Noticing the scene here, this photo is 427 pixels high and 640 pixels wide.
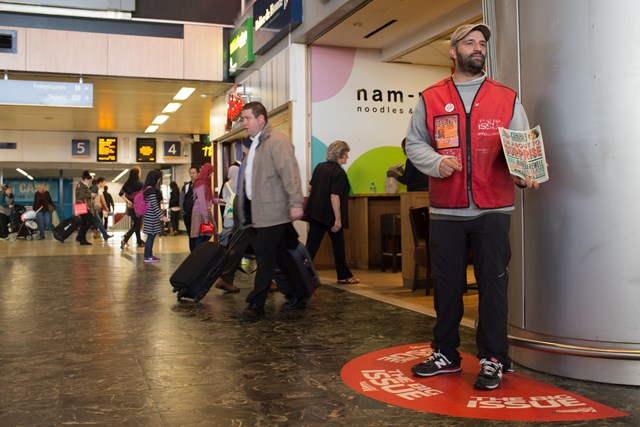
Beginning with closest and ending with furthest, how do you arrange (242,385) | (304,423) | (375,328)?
1. (304,423)
2. (242,385)
3. (375,328)

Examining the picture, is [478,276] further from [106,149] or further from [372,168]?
[106,149]

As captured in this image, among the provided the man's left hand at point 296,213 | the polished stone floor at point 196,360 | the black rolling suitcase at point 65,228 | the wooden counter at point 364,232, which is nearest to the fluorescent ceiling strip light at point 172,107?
the black rolling suitcase at point 65,228

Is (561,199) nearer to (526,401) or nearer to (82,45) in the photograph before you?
(526,401)

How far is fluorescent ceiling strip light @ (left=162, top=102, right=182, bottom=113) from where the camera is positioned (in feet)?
45.5

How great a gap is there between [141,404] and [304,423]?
687 millimetres

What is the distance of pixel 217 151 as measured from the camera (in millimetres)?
12570

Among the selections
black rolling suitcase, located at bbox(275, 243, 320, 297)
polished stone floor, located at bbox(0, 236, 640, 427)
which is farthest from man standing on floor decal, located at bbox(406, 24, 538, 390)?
black rolling suitcase, located at bbox(275, 243, 320, 297)

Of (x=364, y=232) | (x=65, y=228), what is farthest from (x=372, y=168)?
(x=65, y=228)

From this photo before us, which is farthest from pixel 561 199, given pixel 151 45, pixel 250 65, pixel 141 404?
pixel 151 45

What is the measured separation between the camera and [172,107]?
14328 millimetres

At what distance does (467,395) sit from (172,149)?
18360 mm

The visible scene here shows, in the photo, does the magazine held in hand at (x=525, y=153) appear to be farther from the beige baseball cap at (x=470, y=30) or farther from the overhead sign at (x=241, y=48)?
the overhead sign at (x=241, y=48)

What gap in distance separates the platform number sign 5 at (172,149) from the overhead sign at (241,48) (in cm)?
942

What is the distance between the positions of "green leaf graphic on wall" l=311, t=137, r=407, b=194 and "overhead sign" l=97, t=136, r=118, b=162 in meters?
12.9
